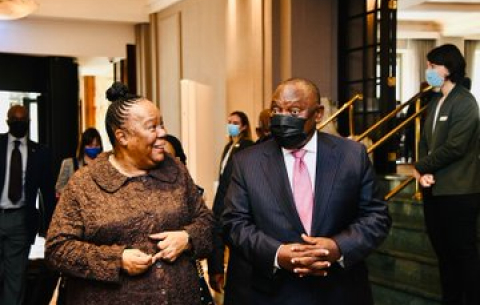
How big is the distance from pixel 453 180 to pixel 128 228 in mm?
2323

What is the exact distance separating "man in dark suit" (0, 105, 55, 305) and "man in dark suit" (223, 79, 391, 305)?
281 centimetres

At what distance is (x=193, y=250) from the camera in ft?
8.90

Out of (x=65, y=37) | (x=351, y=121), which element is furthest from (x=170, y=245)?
(x=65, y=37)

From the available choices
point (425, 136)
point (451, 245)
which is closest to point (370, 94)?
point (425, 136)

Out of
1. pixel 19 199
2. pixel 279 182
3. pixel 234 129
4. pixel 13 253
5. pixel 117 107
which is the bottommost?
pixel 13 253

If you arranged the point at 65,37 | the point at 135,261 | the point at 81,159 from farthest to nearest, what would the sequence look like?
1. the point at 65,37
2. the point at 81,159
3. the point at 135,261

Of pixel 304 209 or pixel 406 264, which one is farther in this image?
pixel 406 264

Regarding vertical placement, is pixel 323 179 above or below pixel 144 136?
below

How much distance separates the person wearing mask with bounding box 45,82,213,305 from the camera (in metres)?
Answer: 2.56

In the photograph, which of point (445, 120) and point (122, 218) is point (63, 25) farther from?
point (122, 218)

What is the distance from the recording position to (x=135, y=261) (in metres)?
2.54

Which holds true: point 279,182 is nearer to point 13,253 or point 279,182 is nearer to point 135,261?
point 135,261

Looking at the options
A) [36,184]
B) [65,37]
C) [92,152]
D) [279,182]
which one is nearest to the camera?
[279,182]

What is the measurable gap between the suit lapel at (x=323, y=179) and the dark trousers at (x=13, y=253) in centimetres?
305
